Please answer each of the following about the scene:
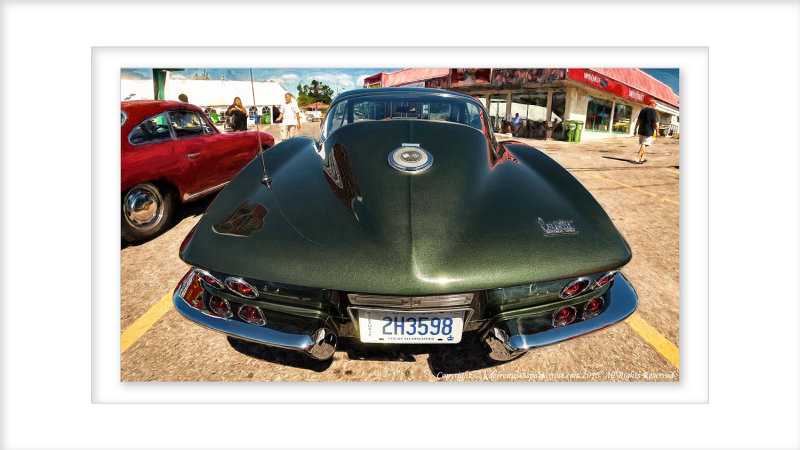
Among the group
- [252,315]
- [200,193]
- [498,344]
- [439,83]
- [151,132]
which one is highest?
[439,83]

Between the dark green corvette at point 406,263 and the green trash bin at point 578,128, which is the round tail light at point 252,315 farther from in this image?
the green trash bin at point 578,128

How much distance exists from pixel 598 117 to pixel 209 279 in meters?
7.31

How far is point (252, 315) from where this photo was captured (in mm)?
1194

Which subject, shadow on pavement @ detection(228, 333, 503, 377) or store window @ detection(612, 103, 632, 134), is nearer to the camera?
shadow on pavement @ detection(228, 333, 503, 377)


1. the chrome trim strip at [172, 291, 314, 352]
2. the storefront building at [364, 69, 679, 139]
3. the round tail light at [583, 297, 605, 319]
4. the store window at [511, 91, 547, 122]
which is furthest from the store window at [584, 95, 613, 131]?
the chrome trim strip at [172, 291, 314, 352]

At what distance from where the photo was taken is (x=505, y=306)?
46.3 inches

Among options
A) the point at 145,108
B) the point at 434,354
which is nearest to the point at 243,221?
the point at 434,354

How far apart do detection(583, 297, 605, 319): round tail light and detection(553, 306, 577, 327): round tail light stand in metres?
0.05

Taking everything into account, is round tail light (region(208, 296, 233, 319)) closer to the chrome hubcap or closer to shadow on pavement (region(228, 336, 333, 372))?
shadow on pavement (region(228, 336, 333, 372))

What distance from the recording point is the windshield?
2.08m

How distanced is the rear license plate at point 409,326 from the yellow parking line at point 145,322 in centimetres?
124

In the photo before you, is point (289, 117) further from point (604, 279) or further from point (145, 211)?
point (604, 279)
